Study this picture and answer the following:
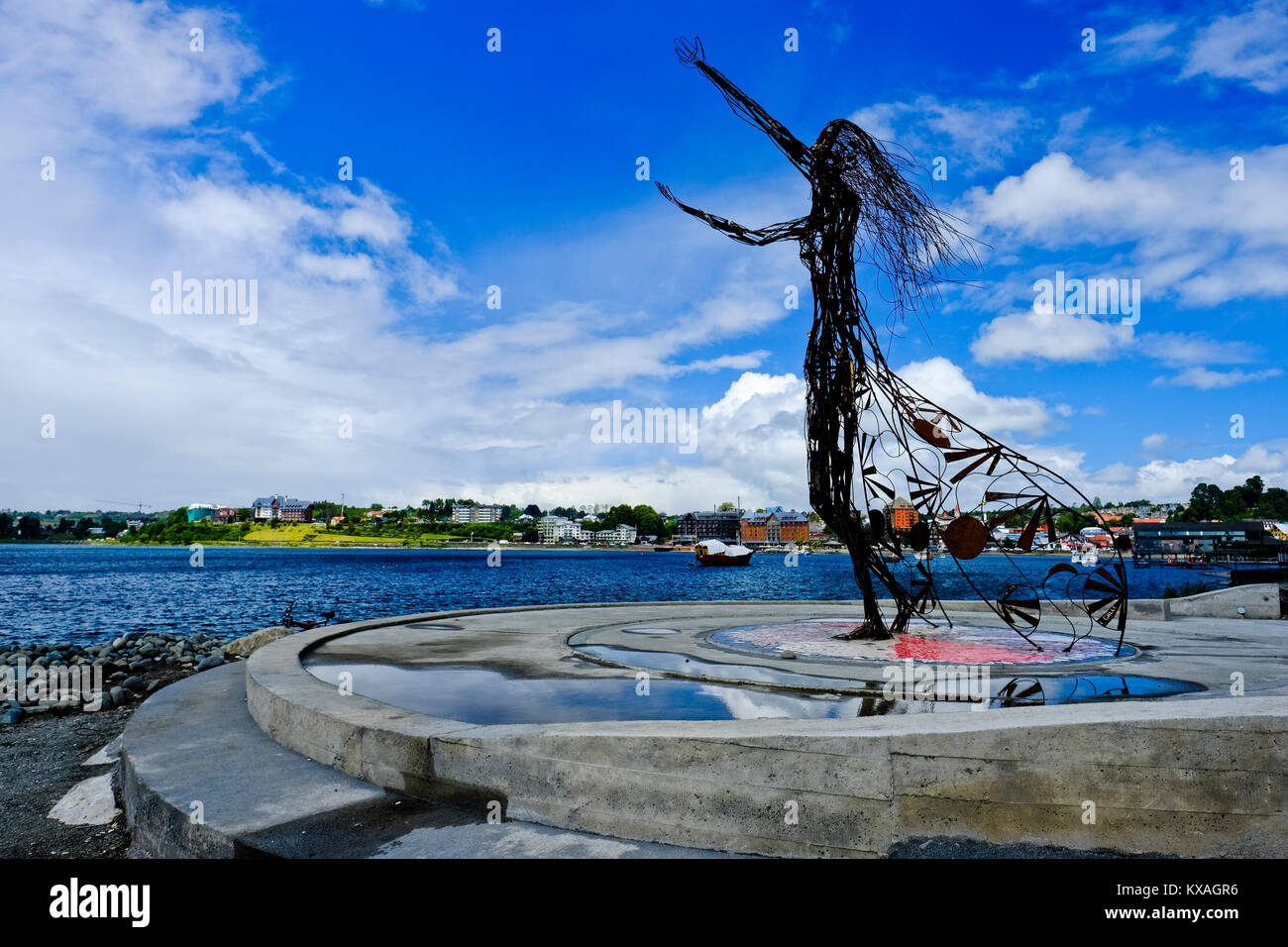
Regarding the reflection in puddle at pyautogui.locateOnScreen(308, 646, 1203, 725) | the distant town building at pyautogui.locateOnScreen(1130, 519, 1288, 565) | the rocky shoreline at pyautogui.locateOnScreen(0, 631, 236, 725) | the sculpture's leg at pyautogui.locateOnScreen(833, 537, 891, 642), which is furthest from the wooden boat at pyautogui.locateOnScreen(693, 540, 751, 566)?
the reflection in puddle at pyautogui.locateOnScreen(308, 646, 1203, 725)

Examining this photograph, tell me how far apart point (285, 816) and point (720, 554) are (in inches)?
4020

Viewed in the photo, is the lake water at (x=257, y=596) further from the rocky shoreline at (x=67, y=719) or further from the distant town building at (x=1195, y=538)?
the distant town building at (x=1195, y=538)

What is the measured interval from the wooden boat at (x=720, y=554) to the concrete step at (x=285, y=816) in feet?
305

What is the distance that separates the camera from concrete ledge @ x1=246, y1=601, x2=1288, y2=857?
3.92 metres

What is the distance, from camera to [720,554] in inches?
4151

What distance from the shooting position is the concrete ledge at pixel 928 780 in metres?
3.92

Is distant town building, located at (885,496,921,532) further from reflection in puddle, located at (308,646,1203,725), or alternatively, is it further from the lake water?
the lake water

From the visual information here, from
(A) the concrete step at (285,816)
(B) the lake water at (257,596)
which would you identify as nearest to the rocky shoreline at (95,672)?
(A) the concrete step at (285,816)

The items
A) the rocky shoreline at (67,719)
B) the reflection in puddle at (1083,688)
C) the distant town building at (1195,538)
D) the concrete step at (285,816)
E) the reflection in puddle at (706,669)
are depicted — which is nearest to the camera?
the concrete step at (285,816)
